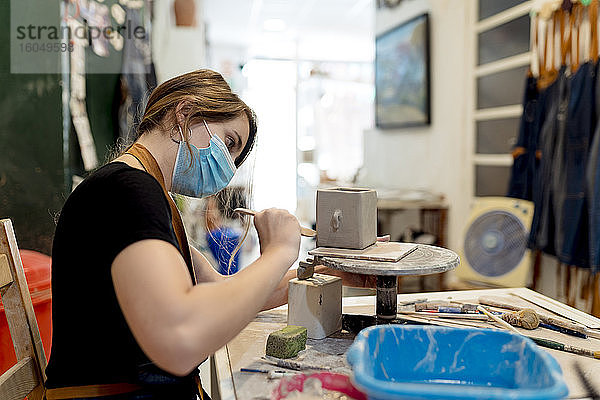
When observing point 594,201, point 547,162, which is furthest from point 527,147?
point 594,201

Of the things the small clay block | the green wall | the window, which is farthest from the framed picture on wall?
the small clay block

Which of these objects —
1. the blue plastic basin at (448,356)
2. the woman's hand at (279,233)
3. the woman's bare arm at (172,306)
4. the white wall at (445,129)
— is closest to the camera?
the woman's bare arm at (172,306)

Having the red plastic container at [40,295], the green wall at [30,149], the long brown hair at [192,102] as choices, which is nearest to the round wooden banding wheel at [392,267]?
the long brown hair at [192,102]

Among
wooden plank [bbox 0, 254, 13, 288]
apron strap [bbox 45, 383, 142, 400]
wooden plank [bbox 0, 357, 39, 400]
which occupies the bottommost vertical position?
wooden plank [bbox 0, 357, 39, 400]

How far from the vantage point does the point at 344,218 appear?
3.99ft

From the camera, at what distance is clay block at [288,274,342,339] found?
47.1 inches

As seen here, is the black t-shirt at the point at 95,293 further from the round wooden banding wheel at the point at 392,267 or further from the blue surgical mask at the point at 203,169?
the round wooden banding wheel at the point at 392,267

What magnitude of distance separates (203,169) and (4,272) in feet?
1.50

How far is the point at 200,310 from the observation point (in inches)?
31.5

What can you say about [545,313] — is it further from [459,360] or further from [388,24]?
[388,24]

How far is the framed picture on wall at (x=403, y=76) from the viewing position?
4527mm

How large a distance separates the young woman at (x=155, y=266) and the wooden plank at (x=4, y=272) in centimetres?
19

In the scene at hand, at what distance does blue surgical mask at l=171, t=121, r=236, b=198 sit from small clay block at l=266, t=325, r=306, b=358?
14.6 inches

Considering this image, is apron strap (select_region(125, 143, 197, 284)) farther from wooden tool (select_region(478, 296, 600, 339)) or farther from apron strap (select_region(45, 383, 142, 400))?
wooden tool (select_region(478, 296, 600, 339))
